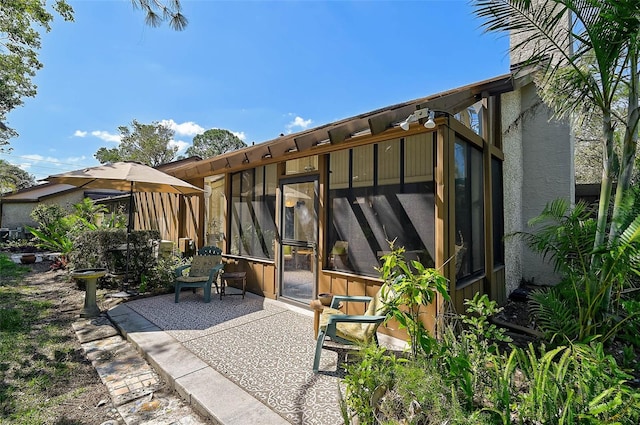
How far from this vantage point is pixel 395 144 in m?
4.19

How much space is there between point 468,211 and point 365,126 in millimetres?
2240

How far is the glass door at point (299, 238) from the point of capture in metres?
5.17

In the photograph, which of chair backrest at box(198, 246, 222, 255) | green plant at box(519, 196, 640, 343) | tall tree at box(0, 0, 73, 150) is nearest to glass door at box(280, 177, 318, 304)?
chair backrest at box(198, 246, 222, 255)

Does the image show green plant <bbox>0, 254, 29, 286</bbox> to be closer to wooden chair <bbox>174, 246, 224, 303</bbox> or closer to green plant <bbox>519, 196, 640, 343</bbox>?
wooden chair <bbox>174, 246, 224, 303</bbox>

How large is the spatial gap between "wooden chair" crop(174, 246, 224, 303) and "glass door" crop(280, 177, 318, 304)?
1.41m

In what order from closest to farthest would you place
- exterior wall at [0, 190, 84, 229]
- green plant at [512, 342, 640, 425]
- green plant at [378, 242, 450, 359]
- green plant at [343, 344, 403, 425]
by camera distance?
green plant at [512, 342, 640, 425], green plant at [343, 344, 403, 425], green plant at [378, 242, 450, 359], exterior wall at [0, 190, 84, 229]

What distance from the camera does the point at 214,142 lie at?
35594 millimetres

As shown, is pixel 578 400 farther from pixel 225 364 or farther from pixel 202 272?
pixel 202 272

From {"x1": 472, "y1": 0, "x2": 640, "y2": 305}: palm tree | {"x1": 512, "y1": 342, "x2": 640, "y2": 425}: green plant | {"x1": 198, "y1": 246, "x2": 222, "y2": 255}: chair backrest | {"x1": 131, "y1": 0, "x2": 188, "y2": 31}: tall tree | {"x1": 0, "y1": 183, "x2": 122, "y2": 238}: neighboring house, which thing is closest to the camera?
Result: {"x1": 512, "y1": 342, "x2": 640, "y2": 425}: green plant

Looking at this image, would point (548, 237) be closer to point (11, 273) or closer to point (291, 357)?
point (291, 357)

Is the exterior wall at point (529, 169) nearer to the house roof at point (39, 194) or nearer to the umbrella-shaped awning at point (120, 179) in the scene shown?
the umbrella-shaped awning at point (120, 179)

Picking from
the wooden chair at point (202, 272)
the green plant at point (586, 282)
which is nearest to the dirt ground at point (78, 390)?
the wooden chair at point (202, 272)

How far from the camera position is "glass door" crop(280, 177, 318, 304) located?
17.0ft

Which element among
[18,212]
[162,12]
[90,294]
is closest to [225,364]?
[90,294]
